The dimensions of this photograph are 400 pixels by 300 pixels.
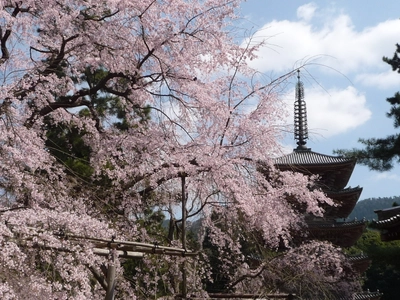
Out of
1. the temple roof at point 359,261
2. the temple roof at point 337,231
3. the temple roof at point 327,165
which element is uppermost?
the temple roof at point 327,165

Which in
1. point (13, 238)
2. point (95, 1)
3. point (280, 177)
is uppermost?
point (95, 1)

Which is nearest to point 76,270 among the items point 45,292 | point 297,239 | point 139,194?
point 45,292

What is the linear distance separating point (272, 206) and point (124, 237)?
96.2 inches

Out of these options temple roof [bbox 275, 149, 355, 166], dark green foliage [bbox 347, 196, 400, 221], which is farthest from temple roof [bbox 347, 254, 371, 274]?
dark green foliage [bbox 347, 196, 400, 221]

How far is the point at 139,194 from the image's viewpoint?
22.8ft

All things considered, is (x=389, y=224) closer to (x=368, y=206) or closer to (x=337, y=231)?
(x=337, y=231)

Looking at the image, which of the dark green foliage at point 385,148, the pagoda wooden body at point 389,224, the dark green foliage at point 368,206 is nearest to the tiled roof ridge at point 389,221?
the pagoda wooden body at point 389,224

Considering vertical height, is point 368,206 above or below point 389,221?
above

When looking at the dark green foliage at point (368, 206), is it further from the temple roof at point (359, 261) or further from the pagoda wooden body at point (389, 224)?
the pagoda wooden body at point (389, 224)

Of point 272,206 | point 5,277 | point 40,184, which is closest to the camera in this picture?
point 5,277

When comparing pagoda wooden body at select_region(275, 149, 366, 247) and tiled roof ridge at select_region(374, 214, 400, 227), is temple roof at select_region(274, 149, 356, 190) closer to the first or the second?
pagoda wooden body at select_region(275, 149, 366, 247)

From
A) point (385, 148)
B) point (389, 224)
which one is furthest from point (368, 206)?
point (389, 224)

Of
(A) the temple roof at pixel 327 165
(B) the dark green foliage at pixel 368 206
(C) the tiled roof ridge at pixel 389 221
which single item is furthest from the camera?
(B) the dark green foliage at pixel 368 206

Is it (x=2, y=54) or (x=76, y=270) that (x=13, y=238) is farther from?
(x=2, y=54)
